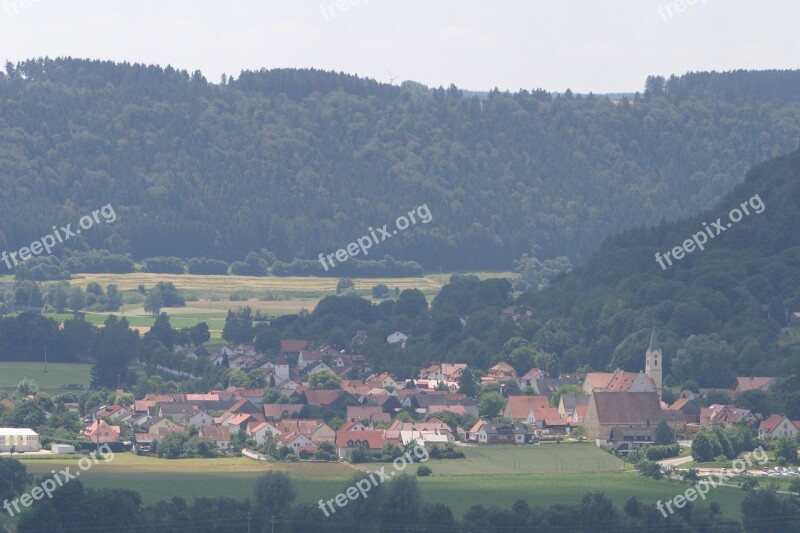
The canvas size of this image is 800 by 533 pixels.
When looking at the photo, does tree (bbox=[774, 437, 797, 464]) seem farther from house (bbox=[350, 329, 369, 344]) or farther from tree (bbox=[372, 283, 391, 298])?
tree (bbox=[372, 283, 391, 298])

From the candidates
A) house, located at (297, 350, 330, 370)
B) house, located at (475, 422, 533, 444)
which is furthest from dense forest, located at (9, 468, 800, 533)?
house, located at (297, 350, 330, 370)

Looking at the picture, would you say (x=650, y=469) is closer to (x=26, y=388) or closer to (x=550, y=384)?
(x=550, y=384)

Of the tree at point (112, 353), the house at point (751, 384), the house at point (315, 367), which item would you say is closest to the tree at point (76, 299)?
the tree at point (112, 353)

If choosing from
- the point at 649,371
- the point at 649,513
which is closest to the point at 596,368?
the point at 649,371

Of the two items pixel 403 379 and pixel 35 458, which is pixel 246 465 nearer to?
pixel 35 458

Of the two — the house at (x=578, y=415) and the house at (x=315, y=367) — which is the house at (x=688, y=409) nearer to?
the house at (x=578, y=415)

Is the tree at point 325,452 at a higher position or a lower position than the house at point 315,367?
lower
